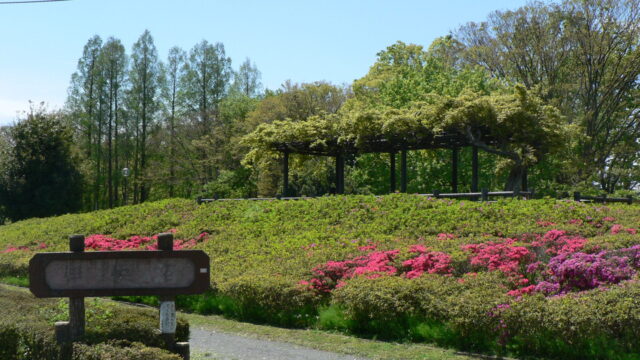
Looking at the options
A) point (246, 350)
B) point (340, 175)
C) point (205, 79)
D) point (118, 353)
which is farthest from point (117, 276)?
point (205, 79)

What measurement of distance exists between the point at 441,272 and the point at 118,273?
22.2ft

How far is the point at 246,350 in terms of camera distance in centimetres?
923

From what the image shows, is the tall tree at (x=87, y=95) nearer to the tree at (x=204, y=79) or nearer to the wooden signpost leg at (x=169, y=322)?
the tree at (x=204, y=79)

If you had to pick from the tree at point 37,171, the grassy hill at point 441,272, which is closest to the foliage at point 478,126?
the grassy hill at point 441,272

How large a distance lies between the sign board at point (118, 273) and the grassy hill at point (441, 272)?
4660 millimetres

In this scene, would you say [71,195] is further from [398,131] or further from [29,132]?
[398,131]

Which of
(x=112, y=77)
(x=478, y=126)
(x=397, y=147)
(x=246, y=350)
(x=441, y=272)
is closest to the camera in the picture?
(x=246, y=350)

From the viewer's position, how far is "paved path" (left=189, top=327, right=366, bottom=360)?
8711 mm

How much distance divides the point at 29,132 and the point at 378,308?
3092 cm

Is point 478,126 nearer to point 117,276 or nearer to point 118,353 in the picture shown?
point 117,276

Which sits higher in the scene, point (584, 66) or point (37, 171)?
point (584, 66)

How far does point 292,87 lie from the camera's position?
44.2 meters

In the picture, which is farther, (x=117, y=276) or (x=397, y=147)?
(x=397, y=147)

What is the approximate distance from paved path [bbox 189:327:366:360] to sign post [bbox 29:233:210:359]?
2.80 metres
